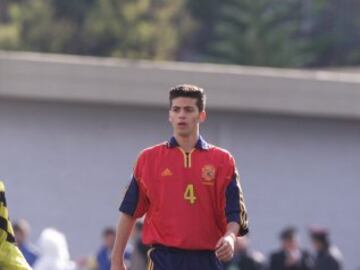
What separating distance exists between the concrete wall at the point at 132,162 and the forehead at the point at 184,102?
15.0 metres

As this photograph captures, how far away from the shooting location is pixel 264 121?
2653 cm

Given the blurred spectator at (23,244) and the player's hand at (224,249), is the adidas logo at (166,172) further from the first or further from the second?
the blurred spectator at (23,244)

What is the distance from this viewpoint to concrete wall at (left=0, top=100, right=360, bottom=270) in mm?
25609

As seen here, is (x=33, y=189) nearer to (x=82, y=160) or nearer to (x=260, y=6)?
(x=82, y=160)

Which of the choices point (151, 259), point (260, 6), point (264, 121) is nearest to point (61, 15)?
point (260, 6)

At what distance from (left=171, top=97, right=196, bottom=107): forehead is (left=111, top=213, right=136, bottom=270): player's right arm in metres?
0.82

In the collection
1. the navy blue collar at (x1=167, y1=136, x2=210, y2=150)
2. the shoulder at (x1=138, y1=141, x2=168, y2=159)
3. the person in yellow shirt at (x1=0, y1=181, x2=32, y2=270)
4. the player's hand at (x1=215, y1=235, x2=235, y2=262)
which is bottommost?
the player's hand at (x1=215, y1=235, x2=235, y2=262)

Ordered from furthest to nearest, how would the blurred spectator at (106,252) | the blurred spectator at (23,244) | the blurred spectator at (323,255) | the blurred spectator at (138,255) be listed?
the blurred spectator at (323,255) → the blurred spectator at (106,252) → the blurred spectator at (138,255) → the blurred spectator at (23,244)

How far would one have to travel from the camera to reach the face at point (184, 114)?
10.5 m

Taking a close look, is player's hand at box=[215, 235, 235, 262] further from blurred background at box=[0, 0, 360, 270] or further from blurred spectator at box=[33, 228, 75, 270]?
blurred background at box=[0, 0, 360, 270]

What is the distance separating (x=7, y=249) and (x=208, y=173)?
67.5 inches

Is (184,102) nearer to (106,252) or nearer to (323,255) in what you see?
(106,252)

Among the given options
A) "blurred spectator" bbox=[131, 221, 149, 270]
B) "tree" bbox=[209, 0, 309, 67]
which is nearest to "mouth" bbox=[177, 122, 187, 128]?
"blurred spectator" bbox=[131, 221, 149, 270]

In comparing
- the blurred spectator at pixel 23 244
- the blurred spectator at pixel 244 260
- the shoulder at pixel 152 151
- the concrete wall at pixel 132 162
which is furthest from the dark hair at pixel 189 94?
the concrete wall at pixel 132 162
